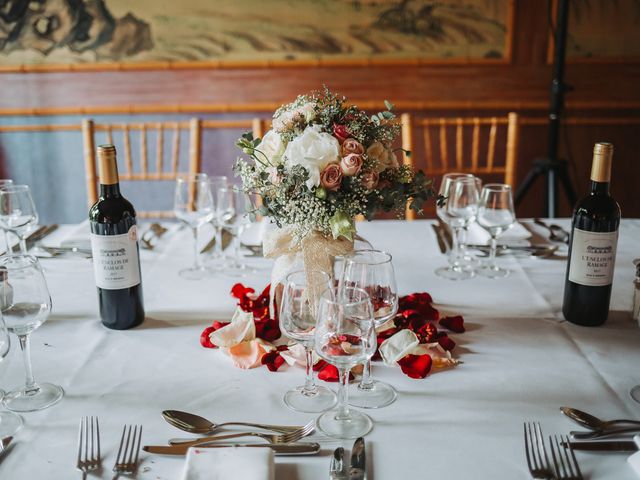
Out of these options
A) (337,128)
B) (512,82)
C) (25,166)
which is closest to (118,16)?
(25,166)

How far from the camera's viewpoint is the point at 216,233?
177 cm

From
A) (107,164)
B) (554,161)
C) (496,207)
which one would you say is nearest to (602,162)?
(496,207)

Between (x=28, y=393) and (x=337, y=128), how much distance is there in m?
0.72

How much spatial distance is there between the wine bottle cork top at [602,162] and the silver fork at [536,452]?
1.69 ft

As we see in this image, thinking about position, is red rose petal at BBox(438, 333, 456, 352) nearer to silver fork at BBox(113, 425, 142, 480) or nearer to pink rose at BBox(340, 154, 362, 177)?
pink rose at BBox(340, 154, 362, 177)

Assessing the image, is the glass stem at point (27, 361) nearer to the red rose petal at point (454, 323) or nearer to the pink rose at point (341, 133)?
the pink rose at point (341, 133)

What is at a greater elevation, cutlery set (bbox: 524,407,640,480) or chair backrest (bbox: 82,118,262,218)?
chair backrest (bbox: 82,118,262,218)

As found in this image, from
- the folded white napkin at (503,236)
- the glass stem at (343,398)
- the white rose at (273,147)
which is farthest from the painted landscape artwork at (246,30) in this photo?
the glass stem at (343,398)

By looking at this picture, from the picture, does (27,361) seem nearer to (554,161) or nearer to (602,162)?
(602,162)

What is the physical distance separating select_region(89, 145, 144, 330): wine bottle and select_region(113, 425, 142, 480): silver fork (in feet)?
1.24

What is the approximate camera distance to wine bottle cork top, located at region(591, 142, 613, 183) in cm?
121

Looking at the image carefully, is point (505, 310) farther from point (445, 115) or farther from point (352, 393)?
point (445, 115)

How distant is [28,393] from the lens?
1075mm

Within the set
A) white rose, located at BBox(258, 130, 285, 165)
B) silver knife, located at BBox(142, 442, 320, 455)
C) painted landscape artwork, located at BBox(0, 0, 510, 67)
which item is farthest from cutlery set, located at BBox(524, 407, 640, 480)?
painted landscape artwork, located at BBox(0, 0, 510, 67)
